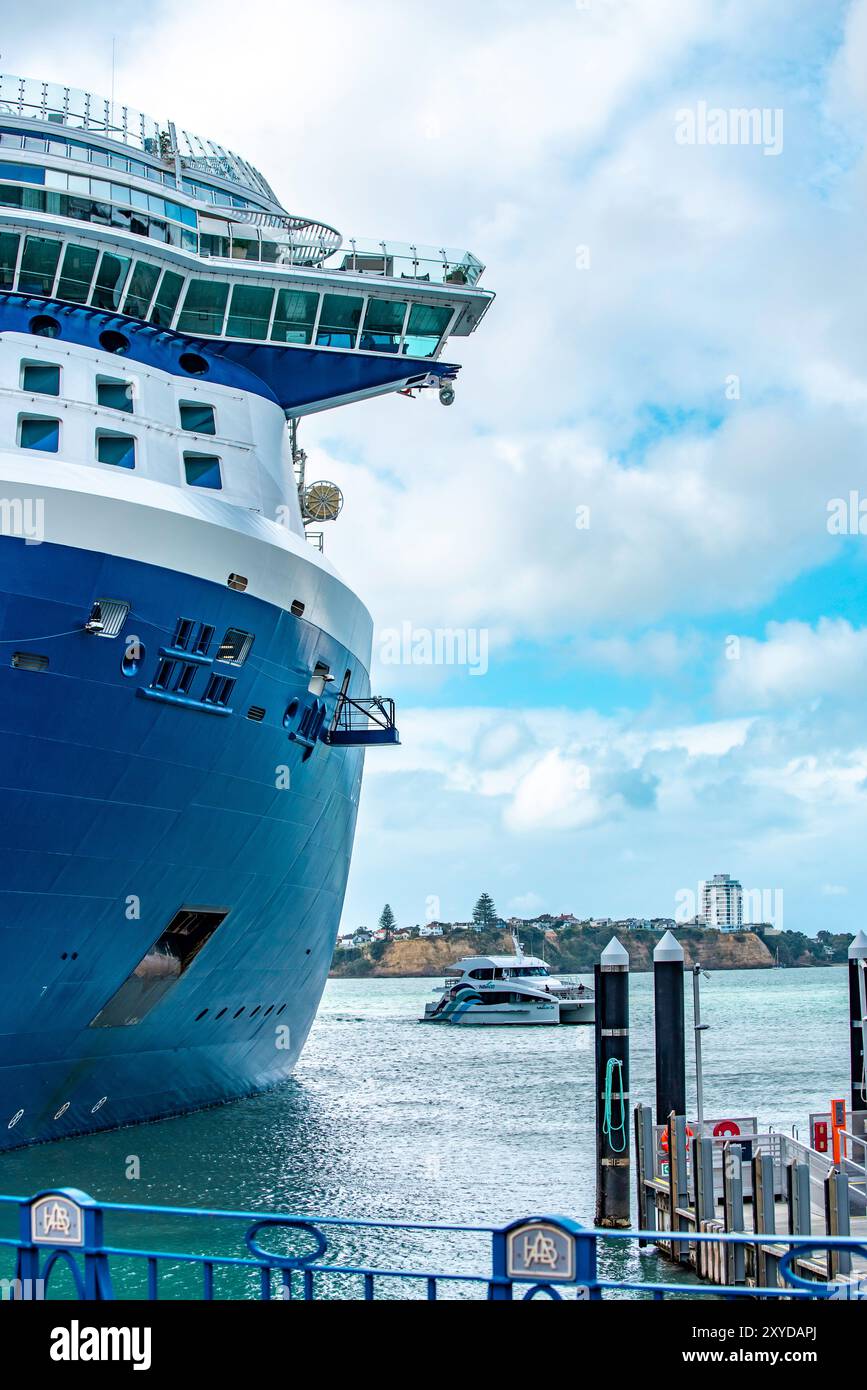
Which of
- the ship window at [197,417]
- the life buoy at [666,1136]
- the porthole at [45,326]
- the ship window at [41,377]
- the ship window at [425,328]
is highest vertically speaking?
the ship window at [425,328]

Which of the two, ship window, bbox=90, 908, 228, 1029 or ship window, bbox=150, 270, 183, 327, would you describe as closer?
ship window, bbox=90, 908, 228, 1029

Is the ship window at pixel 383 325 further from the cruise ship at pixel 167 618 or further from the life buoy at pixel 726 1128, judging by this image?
the life buoy at pixel 726 1128

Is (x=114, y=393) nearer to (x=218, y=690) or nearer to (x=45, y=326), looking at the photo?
(x=45, y=326)

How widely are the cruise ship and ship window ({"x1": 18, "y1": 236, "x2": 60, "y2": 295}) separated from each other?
0.04 m

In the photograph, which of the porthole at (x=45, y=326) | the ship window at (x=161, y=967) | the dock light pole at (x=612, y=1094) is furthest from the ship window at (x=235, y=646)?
the dock light pole at (x=612, y=1094)

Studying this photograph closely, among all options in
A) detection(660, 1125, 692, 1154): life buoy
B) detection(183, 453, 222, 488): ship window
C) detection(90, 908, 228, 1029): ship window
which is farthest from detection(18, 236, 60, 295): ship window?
detection(660, 1125, 692, 1154): life buoy

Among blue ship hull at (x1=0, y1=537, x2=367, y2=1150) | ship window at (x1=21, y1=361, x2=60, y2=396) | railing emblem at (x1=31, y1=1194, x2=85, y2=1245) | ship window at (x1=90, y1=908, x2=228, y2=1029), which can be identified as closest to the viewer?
railing emblem at (x1=31, y1=1194, x2=85, y2=1245)

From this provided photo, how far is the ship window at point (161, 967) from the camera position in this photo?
2142 centimetres

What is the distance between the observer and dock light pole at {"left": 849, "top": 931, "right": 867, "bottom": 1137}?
18.9 meters

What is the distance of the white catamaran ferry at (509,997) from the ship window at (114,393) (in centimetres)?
6630

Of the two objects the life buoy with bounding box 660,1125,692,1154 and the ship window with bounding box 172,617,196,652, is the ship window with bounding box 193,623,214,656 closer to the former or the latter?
the ship window with bounding box 172,617,196,652
